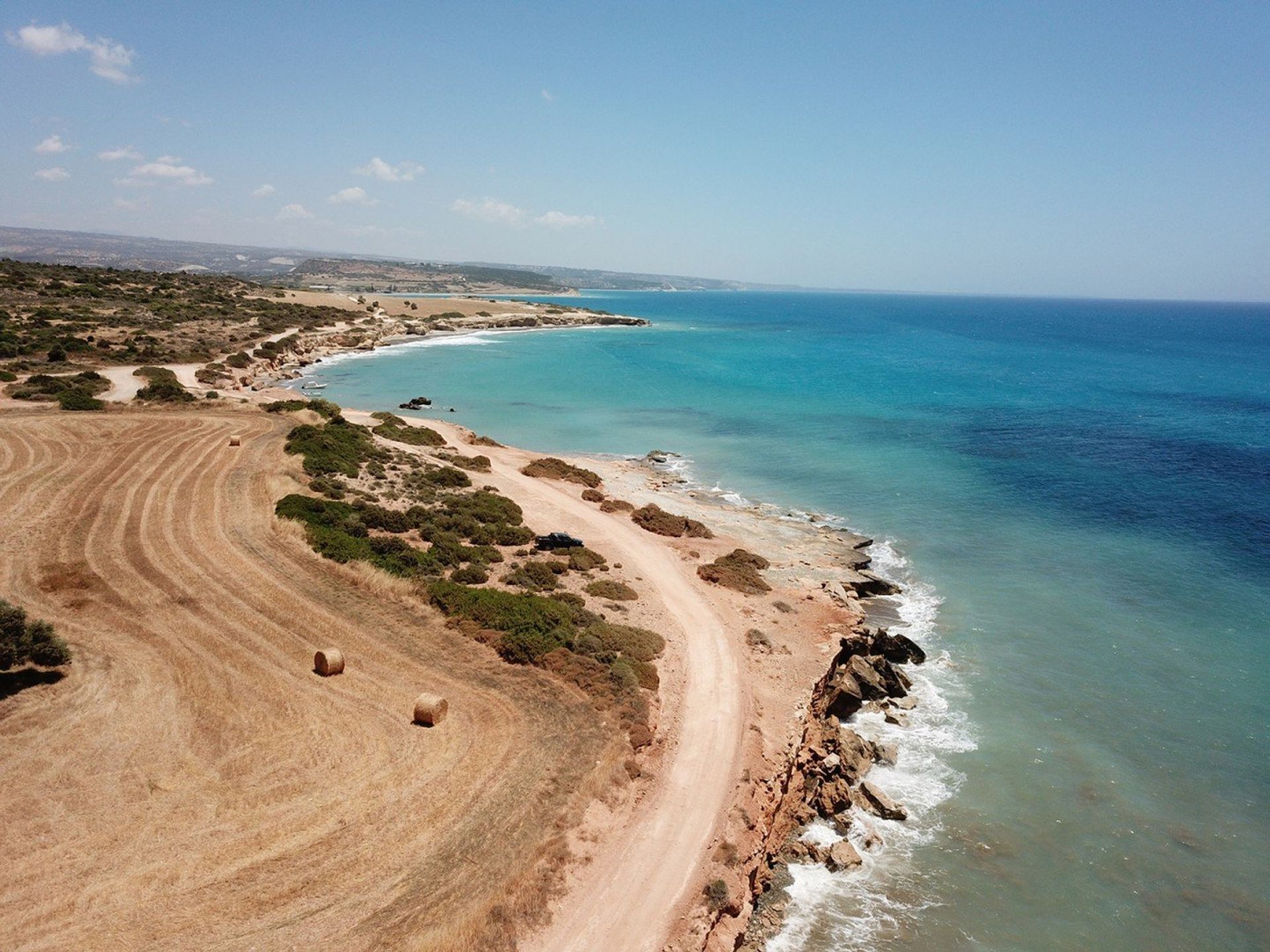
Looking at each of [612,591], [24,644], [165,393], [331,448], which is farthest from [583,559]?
[165,393]

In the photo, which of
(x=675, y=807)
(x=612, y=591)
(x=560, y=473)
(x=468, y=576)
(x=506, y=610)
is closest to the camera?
(x=675, y=807)

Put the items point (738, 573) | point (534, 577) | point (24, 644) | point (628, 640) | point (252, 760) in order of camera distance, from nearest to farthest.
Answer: point (252, 760) → point (24, 644) → point (628, 640) → point (534, 577) → point (738, 573)

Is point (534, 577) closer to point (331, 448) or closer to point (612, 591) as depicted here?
point (612, 591)

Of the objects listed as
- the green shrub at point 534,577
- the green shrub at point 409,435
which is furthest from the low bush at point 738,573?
the green shrub at point 409,435

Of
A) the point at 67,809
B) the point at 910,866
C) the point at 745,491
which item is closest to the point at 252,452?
the point at 67,809

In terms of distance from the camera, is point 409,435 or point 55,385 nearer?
point 55,385

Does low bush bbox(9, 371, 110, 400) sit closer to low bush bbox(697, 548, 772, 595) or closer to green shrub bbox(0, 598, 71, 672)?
green shrub bbox(0, 598, 71, 672)

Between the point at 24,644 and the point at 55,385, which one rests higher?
the point at 55,385
